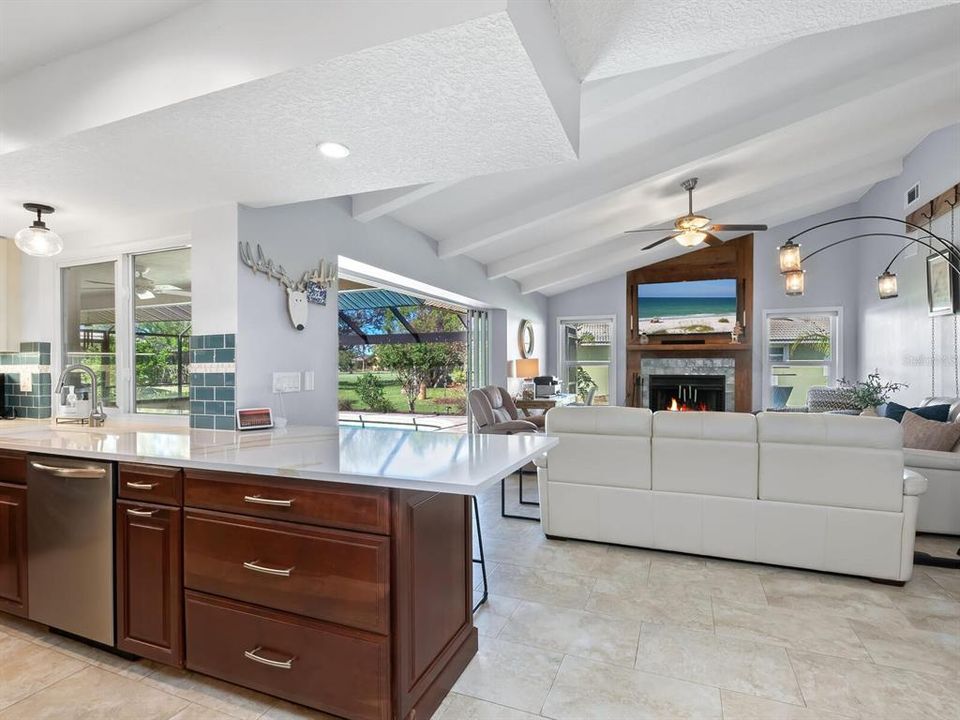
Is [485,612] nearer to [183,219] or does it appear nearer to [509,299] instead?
[183,219]

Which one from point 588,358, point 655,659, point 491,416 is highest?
point 588,358

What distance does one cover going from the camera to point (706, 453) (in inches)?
114

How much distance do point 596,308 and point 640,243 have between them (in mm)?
2100

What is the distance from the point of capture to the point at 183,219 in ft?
9.24

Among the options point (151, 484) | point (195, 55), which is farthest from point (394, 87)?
point (151, 484)

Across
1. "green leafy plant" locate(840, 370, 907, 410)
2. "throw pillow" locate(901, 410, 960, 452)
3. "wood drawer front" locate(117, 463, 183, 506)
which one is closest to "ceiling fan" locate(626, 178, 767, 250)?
"throw pillow" locate(901, 410, 960, 452)

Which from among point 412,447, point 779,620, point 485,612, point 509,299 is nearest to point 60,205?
point 412,447

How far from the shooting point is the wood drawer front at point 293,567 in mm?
1524

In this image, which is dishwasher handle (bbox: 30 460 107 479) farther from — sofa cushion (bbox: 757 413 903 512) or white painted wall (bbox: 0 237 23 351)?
sofa cushion (bbox: 757 413 903 512)

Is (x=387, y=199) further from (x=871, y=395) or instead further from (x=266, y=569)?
(x=871, y=395)

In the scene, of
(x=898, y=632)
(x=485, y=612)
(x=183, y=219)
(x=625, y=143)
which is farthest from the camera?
(x=625, y=143)

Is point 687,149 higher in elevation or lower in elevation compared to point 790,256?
higher

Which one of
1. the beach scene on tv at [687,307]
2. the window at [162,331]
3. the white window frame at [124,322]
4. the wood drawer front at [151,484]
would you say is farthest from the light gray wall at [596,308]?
the wood drawer front at [151,484]

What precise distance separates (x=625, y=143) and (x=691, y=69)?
929mm
